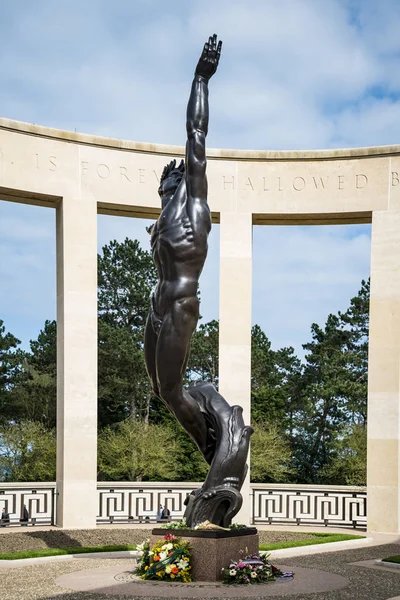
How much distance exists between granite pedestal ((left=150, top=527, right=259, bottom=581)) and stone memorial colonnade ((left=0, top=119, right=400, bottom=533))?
30.8 feet

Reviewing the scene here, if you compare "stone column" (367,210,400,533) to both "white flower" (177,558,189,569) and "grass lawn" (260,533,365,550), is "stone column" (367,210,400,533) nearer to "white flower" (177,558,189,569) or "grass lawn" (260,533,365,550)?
"grass lawn" (260,533,365,550)

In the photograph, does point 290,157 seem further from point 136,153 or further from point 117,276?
point 117,276

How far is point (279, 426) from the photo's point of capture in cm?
5112

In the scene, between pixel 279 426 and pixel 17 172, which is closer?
pixel 17 172

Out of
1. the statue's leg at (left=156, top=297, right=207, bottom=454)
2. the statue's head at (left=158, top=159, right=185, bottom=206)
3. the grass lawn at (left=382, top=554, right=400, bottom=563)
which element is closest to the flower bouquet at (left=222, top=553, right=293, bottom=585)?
the statue's leg at (left=156, top=297, right=207, bottom=454)

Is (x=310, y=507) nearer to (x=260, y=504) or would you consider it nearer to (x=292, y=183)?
(x=260, y=504)

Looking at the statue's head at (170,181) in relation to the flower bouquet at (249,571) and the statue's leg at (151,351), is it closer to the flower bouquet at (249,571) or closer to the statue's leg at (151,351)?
the statue's leg at (151,351)

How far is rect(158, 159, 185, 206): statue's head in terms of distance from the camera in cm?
1395

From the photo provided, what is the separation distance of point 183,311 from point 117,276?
40311mm

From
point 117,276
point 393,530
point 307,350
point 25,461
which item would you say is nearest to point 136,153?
point 393,530

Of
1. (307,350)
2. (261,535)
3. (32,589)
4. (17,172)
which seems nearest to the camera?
(32,589)

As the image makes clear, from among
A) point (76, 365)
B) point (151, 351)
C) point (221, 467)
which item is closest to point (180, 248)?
point (151, 351)

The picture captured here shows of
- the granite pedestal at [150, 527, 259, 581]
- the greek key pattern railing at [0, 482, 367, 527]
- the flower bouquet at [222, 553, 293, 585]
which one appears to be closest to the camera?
the flower bouquet at [222, 553, 293, 585]

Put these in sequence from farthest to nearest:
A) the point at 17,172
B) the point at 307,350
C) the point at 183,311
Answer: the point at 307,350
the point at 17,172
the point at 183,311
